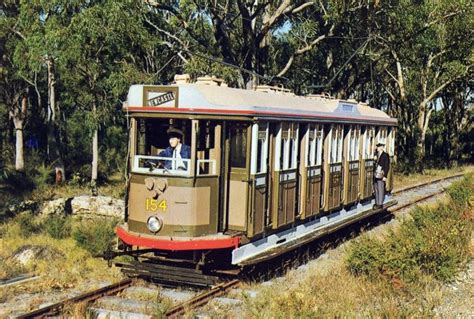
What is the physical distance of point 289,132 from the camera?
11180 millimetres

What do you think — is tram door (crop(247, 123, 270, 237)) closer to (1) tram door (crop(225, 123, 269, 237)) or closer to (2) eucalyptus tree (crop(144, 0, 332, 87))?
(1) tram door (crop(225, 123, 269, 237))

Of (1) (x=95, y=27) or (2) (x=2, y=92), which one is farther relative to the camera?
(2) (x=2, y=92)

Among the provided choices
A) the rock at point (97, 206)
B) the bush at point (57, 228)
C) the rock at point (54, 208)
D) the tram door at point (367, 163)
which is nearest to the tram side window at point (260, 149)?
the bush at point (57, 228)

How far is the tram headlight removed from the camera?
31.2 ft

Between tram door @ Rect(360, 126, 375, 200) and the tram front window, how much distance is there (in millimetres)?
6839

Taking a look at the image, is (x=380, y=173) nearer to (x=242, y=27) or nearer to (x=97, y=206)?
(x=97, y=206)

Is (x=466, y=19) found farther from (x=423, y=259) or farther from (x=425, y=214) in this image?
(x=423, y=259)

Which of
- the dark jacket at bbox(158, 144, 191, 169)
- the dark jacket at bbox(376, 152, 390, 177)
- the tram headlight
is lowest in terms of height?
the tram headlight

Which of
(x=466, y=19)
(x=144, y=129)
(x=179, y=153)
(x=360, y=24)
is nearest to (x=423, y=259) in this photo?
(x=179, y=153)

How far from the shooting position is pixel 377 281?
961cm

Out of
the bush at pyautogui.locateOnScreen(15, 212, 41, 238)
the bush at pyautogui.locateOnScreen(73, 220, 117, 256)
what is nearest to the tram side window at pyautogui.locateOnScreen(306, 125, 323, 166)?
the bush at pyautogui.locateOnScreen(73, 220, 117, 256)

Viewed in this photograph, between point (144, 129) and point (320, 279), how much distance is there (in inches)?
143

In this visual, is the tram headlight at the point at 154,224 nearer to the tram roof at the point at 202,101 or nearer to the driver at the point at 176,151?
the driver at the point at 176,151

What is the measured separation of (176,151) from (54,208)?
Answer: 8.09 metres
